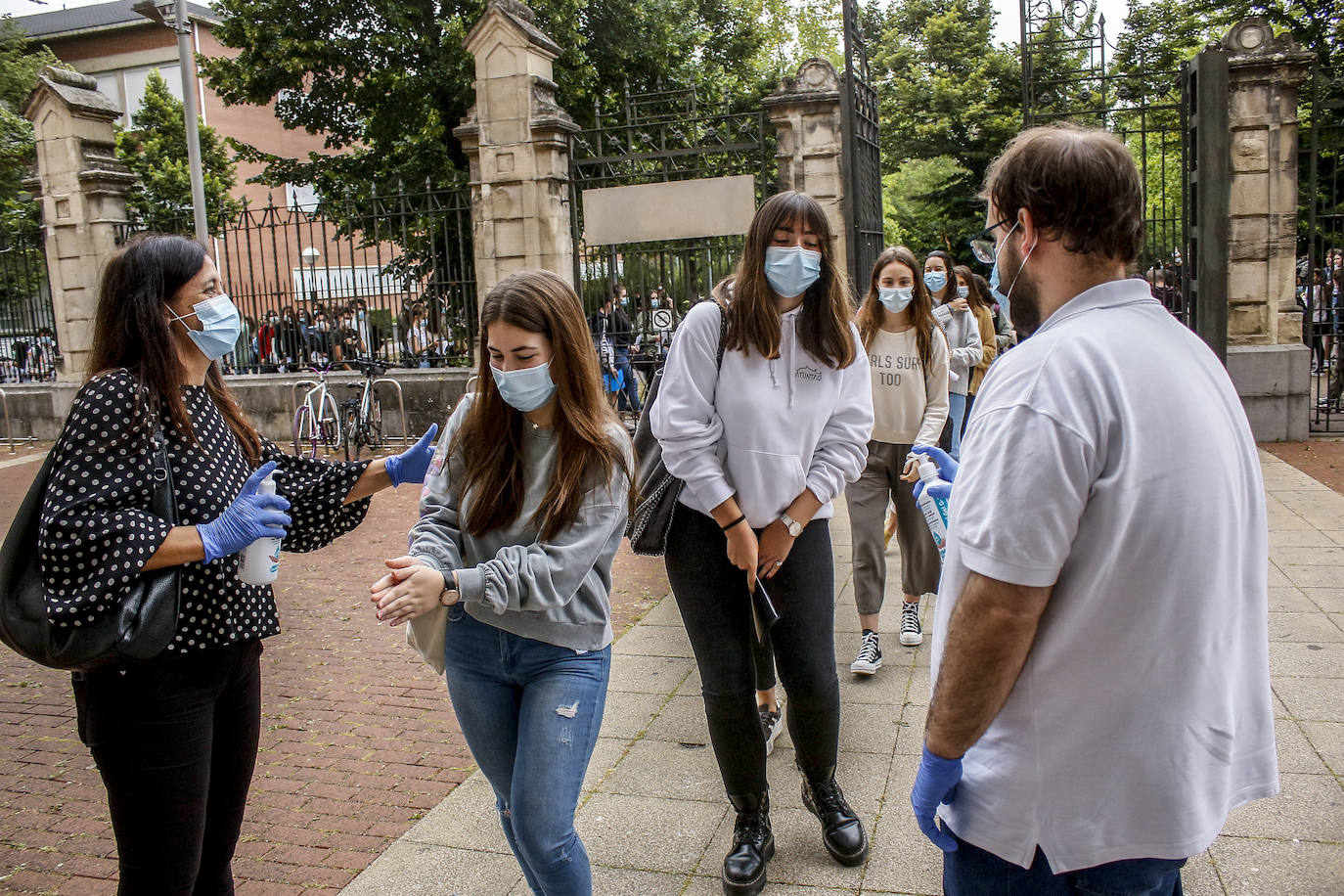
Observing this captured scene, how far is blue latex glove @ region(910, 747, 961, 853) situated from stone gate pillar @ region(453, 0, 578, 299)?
421 inches

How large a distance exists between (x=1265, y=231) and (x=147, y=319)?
1069 centimetres

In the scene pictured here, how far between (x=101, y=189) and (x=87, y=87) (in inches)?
62.4

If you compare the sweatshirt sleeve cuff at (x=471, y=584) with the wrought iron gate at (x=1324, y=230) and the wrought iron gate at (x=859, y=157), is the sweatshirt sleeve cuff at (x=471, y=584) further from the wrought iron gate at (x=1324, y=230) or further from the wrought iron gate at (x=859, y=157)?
the wrought iron gate at (x=1324, y=230)

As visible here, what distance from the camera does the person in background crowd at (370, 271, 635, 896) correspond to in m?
2.46

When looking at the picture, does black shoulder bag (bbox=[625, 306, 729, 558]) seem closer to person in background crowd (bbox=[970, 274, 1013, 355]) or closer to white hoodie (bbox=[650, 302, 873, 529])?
white hoodie (bbox=[650, 302, 873, 529])

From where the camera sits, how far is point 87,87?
1495 centimetres

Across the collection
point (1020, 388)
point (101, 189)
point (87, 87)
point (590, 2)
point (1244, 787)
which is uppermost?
point (590, 2)

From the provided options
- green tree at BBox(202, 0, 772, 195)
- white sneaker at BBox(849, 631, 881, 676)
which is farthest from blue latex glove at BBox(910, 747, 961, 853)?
green tree at BBox(202, 0, 772, 195)

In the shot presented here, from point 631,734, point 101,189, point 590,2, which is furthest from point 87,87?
point 631,734

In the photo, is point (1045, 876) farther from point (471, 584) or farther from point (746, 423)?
point (746, 423)

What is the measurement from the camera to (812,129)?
1081 cm

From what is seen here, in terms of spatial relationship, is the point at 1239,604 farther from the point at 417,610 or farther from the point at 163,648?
the point at 163,648

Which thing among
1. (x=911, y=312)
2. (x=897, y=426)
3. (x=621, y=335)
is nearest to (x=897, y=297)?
(x=911, y=312)

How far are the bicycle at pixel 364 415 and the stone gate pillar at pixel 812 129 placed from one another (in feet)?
18.2
